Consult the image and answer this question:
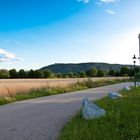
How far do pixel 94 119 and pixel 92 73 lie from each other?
384 feet

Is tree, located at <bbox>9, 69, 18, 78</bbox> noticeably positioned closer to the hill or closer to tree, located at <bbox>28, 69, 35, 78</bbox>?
tree, located at <bbox>28, 69, 35, 78</bbox>

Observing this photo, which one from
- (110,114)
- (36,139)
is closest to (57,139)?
(36,139)

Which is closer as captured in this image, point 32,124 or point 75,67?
point 32,124

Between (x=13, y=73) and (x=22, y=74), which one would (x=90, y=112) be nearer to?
(x=22, y=74)

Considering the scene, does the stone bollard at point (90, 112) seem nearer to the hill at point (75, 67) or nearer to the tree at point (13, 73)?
the tree at point (13, 73)

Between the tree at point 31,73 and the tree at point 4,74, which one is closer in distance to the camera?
the tree at point 4,74

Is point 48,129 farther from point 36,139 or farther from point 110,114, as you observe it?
point 110,114

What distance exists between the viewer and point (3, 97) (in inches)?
821

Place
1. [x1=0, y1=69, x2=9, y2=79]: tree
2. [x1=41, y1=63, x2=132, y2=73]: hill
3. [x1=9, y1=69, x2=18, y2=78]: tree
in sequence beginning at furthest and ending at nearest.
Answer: [x1=41, y1=63, x2=132, y2=73]: hill
[x1=9, y1=69, x2=18, y2=78]: tree
[x1=0, y1=69, x2=9, y2=79]: tree

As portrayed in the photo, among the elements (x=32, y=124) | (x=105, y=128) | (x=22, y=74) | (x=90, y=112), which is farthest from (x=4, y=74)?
(x=105, y=128)

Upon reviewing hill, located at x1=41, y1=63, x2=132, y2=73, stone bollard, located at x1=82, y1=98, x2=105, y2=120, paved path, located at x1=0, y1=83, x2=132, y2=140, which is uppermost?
hill, located at x1=41, y1=63, x2=132, y2=73

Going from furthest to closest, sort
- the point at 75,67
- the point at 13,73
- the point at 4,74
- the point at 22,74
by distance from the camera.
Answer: the point at 75,67 → the point at 13,73 → the point at 22,74 → the point at 4,74

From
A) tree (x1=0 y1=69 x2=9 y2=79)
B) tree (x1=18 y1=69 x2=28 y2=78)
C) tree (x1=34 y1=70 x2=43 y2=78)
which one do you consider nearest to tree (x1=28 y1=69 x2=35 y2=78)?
tree (x1=34 y1=70 x2=43 y2=78)

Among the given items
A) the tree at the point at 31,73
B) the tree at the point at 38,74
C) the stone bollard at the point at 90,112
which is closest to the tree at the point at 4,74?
the tree at the point at 31,73
